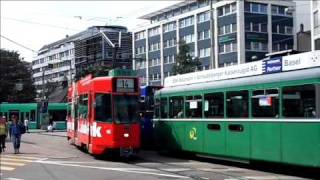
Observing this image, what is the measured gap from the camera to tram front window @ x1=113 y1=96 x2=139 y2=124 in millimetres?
21609

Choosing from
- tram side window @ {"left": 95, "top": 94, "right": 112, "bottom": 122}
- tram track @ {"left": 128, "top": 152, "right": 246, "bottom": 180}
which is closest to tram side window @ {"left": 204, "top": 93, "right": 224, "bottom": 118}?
tram track @ {"left": 128, "top": 152, "right": 246, "bottom": 180}

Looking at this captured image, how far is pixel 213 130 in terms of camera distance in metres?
19.1

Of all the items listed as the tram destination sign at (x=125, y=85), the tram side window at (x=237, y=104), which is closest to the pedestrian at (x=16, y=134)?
the tram destination sign at (x=125, y=85)

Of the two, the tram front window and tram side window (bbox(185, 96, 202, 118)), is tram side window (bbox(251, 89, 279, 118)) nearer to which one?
tram side window (bbox(185, 96, 202, 118))

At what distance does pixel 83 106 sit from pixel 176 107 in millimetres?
4749

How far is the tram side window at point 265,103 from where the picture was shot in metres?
16.0

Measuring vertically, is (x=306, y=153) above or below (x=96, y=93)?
below

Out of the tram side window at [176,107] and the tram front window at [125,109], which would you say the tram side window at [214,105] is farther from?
the tram front window at [125,109]

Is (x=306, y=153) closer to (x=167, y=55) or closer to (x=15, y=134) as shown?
(x=15, y=134)

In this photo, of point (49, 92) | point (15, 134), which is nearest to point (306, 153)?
point (15, 134)

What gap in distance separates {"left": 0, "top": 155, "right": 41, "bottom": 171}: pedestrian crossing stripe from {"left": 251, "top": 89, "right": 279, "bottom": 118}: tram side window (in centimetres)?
795

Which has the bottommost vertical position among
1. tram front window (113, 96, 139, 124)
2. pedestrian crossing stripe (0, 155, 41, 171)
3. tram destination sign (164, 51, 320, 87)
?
pedestrian crossing stripe (0, 155, 41, 171)

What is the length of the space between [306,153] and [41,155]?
43.4 feet

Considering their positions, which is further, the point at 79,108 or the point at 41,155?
the point at 79,108
